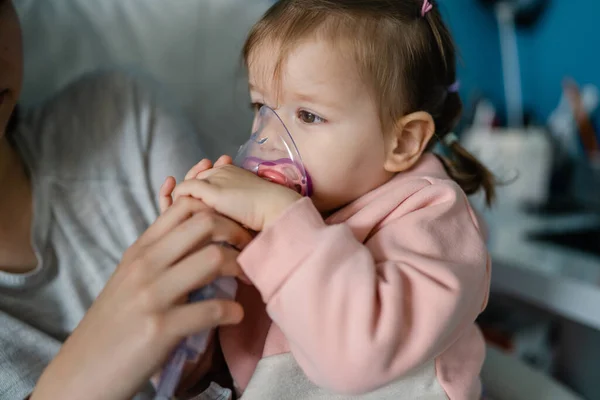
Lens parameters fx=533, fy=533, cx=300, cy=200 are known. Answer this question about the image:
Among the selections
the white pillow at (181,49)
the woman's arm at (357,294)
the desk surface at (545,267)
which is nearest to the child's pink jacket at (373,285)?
the woman's arm at (357,294)

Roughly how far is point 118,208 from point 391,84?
560mm

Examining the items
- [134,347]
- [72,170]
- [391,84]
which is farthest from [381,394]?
[72,170]

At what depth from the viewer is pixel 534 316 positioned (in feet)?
5.19

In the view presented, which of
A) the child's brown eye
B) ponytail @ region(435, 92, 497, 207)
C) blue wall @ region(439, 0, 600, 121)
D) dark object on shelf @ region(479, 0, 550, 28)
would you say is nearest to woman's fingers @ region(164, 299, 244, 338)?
the child's brown eye

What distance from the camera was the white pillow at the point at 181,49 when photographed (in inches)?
51.1

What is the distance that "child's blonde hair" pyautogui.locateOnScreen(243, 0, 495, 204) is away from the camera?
0.75 meters

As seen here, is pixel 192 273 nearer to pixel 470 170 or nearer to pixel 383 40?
pixel 383 40

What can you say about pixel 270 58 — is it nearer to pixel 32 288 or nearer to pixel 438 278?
pixel 438 278

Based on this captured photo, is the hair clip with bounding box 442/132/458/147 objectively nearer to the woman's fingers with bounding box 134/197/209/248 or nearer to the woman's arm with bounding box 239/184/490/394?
the woman's arm with bounding box 239/184/490/394

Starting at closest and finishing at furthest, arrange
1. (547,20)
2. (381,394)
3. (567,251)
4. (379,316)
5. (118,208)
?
(379,316) → (381,394) → (118,208) → (567,251) → (547,20)

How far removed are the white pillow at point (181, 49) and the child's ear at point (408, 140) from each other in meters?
0.55

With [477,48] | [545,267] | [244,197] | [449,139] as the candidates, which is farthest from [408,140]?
[477,48]

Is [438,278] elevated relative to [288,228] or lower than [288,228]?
lower

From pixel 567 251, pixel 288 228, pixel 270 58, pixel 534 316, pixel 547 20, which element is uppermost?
pixel 270 58
